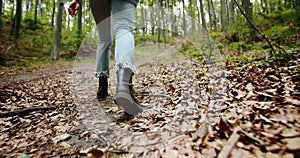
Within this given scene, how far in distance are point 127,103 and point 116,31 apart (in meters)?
0.60

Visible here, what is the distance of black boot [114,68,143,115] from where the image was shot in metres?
1.43

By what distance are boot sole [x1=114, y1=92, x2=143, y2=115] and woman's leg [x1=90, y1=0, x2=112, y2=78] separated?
61 centimetres

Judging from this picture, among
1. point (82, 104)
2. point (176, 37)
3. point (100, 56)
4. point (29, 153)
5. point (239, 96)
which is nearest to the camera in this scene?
point (29, 153)

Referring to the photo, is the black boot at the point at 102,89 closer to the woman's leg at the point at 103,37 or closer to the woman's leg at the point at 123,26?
the woman's leg at the point at 103,37

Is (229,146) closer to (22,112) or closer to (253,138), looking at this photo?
(253,138)

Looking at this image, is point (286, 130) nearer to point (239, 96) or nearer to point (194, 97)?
point (239, 96)

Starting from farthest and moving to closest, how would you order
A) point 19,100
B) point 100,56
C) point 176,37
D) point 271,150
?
point 176,37
point 19,100
point 100,56
point 271,150

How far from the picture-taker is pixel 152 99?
7.08 ft

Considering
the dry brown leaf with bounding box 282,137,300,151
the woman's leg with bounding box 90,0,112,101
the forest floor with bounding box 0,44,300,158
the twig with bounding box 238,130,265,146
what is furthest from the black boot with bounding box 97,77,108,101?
the dry brown leaf with bounding box 282,137,300,151

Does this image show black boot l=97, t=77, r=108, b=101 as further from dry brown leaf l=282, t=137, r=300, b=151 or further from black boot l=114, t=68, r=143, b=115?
dry brown leaf l=282, t=137, r=300, b=151

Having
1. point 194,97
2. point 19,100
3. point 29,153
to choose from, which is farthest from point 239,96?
point 19,100

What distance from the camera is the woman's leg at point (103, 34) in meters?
1.88

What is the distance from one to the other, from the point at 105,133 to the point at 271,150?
99cm

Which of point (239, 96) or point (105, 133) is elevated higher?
point (239, 96)
